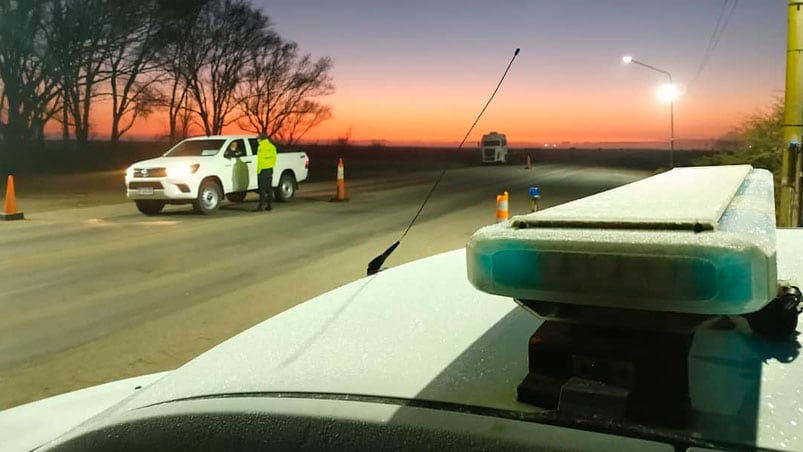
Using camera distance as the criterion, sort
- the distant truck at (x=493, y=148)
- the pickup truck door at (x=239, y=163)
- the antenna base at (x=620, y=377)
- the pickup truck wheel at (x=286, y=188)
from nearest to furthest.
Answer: the antenna base at (x=620, y=377) < the pickup truck door at (x=239, y=163) < the pickup truck wheel at (x=286, y=188) < the distant truck at (x=493, y=148)

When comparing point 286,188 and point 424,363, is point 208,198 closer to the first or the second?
point 286,188

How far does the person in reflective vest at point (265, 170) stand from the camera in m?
18.0

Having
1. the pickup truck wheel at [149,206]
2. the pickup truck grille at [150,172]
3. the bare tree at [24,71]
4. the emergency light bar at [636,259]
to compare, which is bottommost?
the pickup truck wheel at [149,206]

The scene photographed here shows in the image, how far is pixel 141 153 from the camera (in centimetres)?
5916

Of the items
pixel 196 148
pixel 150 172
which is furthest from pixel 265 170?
pixel 150 172

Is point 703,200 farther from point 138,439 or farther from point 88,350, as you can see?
point 88,350

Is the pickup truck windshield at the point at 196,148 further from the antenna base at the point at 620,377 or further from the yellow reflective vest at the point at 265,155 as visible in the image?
the antenna base at the point at 620,377

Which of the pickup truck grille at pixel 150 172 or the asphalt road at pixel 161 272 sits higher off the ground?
the pickup truck grille at pixel 150 172

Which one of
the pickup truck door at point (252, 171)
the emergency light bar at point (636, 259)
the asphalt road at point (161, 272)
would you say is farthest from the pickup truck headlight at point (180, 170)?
the emergency light bar at point (636, 259)

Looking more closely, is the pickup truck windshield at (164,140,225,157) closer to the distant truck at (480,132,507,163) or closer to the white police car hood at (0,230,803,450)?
the white police car hood at (0,230,803,450)

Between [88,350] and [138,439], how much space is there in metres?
5.44

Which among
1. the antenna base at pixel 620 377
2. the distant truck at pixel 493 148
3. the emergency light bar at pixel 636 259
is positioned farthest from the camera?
the distant truck at pixel 493 148

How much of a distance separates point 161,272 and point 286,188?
10554 mm

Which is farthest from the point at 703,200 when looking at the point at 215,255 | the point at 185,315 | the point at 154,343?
the point at 215,255
